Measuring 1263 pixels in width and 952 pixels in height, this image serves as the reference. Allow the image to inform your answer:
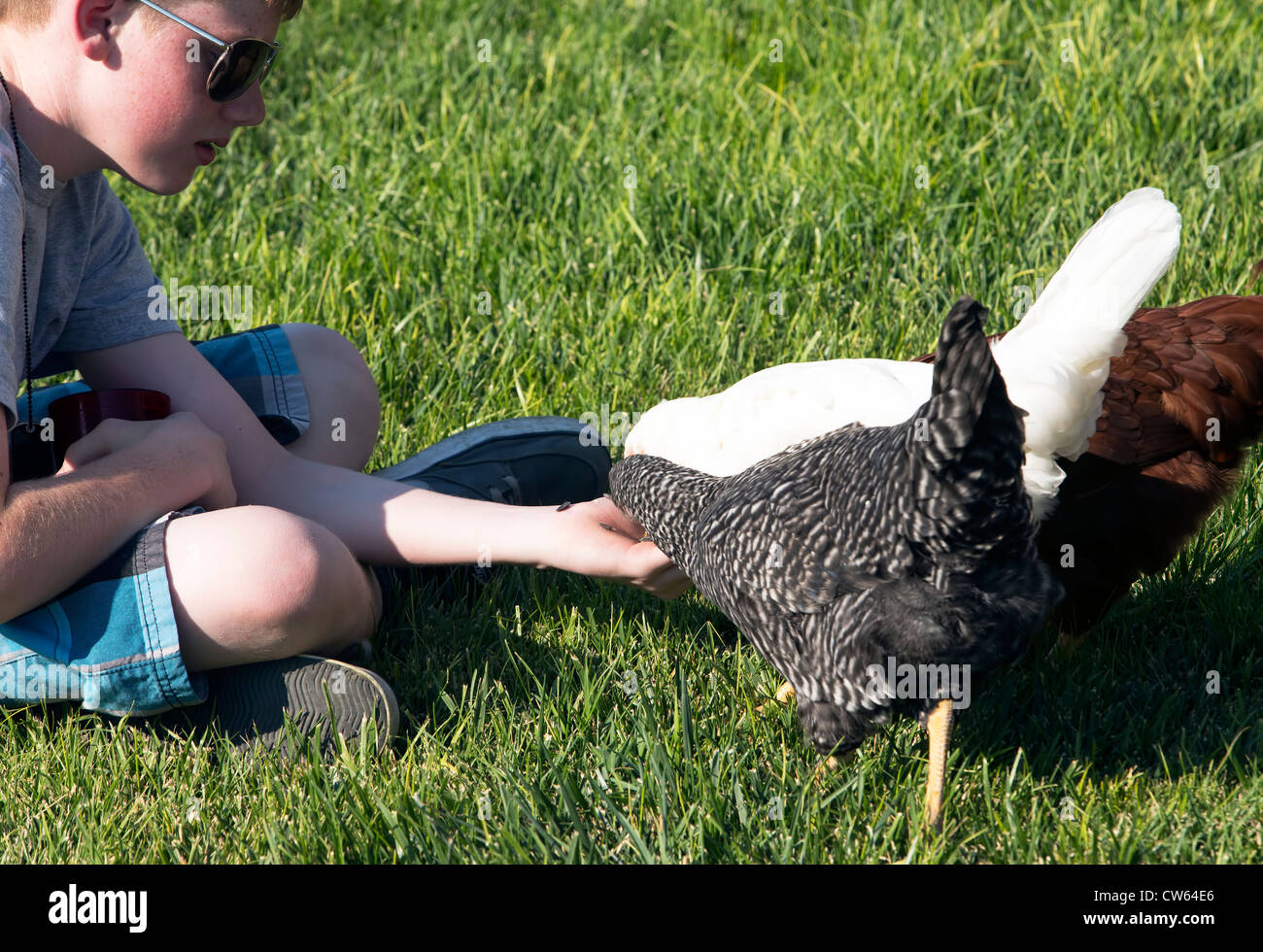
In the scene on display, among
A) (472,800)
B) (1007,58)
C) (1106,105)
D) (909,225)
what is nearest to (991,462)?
(472,800)

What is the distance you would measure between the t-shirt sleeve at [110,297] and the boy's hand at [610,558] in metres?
1.00

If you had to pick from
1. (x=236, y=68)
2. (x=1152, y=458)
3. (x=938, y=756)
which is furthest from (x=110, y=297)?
(x=1152, y=458)

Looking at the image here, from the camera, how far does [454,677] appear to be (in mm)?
2520

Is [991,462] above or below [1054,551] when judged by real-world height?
above

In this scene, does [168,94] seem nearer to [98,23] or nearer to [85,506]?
[98,23]

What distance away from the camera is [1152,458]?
2.43 meters

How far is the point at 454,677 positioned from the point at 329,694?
35cm

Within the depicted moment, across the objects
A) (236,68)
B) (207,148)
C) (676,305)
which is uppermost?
(236,68)

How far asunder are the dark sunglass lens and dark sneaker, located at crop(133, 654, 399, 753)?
1045 millimetres

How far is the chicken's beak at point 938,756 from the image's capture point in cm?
196

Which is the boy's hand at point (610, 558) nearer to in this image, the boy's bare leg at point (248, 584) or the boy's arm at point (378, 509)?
the boy's arm at point (378, 509)

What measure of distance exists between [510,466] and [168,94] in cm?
121

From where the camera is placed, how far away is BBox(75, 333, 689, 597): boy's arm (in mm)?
2410
